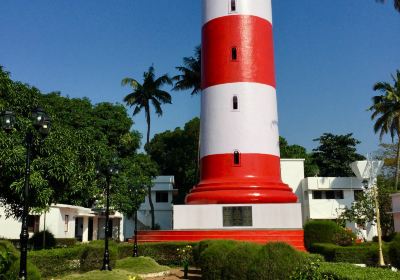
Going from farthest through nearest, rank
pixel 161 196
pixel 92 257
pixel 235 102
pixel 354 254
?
1. pixel 161 196
2. pixel 235 102
3. pixel 354 254
4. pixel 92 257

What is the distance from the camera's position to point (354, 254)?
20.7 m

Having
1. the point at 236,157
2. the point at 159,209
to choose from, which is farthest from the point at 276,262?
the point at 159,209

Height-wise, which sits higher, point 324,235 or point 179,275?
point 324,235

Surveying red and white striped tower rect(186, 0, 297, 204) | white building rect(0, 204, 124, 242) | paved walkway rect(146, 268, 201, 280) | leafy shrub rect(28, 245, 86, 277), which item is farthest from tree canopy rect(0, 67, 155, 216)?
white building rect(0, 204, 124, 242)

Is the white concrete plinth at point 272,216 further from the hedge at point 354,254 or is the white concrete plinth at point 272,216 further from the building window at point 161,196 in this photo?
the building window at point 161,196

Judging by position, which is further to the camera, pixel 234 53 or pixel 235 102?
pixel 234 53

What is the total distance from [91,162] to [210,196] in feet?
21.3

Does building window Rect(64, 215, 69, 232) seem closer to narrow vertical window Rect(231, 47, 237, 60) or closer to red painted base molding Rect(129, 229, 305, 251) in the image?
red painted base molding Rect(129, 229, 305, 251)

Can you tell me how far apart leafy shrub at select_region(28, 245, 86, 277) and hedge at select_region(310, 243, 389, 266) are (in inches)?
446

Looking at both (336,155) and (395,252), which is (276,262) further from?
(336,155)

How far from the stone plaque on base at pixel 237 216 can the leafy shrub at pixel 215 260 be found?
31.4 ft

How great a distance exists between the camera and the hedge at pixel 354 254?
20.5 m

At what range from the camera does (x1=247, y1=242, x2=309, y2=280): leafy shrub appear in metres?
11.3

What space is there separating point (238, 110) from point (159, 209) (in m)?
A: 23.1
